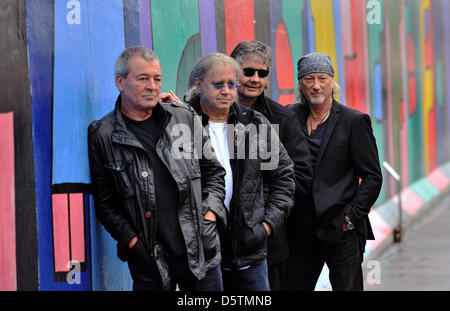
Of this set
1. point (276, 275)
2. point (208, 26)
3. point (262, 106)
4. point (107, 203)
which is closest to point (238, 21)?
point (208, 26)

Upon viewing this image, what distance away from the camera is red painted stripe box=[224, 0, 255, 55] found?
21.1 ft

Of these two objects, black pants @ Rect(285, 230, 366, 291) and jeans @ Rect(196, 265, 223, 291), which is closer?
jeans @ Rect(196, 265, 223, 291)

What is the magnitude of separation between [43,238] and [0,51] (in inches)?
35.7

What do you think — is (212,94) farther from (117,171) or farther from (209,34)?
(209,34)

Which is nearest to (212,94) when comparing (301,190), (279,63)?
(301,190)

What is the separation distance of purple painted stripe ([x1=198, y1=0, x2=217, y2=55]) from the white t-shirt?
1.85 m

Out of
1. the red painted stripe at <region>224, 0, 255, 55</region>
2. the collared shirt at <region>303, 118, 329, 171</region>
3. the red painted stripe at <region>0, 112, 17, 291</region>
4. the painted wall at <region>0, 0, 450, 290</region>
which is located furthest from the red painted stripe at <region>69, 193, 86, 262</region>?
the red painted stripe at <region>224, 0, 255, 55</region>

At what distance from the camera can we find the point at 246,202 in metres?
4.16

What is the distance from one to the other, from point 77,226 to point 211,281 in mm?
788

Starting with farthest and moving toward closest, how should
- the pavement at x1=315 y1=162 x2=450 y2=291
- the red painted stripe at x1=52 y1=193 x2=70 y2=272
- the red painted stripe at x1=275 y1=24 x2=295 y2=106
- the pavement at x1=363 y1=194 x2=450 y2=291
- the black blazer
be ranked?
the pavement at x1=315 y1=162 x2=450 y2=291
the red painted stripe at x1=275 y1=24 x2=295 y2=106
the pavement at x1=363 y1=194 x2=450 y2=291
the black blazer
the red painted stripe at x1=52 y1=193 x2=70 y2=272

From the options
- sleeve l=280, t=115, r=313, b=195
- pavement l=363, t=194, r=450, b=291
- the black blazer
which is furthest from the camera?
pavement l=363, t=194, r=450, b=291

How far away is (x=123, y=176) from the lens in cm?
362

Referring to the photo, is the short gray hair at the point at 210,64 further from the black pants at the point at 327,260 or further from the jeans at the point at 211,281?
the black pants at the point at 327,260

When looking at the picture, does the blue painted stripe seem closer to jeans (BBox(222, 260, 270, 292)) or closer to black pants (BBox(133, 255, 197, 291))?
black pants (BBox(133, 255, 197, 291))
